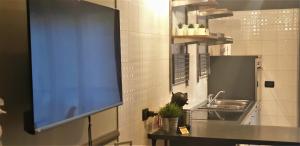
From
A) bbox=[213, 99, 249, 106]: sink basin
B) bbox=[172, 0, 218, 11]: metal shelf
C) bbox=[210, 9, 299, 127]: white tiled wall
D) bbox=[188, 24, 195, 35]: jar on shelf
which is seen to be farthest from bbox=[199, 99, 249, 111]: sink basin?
bbox=[188, 24, 195, 35]: jar on shelf

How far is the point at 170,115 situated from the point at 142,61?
1.38 ft

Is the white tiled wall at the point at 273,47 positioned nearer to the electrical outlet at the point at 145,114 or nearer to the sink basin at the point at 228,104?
the sink basin at the point at 228,104

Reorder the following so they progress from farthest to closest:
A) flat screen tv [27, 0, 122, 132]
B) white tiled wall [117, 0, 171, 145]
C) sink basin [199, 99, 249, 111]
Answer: sink basin [199, 99, 249, 111] < white tiled wall [117, 0, 171, 145] < flat screen tv [27, 0, 122, 132]

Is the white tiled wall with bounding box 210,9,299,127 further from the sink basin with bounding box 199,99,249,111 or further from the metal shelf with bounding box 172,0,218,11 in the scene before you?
the metal shelf with bounding box 172,0,218,11

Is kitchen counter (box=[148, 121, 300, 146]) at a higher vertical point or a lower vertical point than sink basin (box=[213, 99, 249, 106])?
higher

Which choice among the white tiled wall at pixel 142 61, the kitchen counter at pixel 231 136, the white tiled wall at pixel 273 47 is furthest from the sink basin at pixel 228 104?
the kitchen counter at pixel 231 136

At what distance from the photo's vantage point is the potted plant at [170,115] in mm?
2809

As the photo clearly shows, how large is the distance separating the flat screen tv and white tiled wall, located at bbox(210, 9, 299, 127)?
3.76m

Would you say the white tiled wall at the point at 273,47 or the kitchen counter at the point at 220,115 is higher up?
the white tiled wall at the point at 273,47

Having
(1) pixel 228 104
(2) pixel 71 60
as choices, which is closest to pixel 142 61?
(2) pixel 71 60

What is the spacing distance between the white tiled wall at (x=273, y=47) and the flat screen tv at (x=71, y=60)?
3764 mm

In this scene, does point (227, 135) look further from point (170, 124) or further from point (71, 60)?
point (71, 60)

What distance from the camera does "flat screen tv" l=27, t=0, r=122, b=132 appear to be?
137 cm

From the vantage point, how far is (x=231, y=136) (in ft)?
9.07
